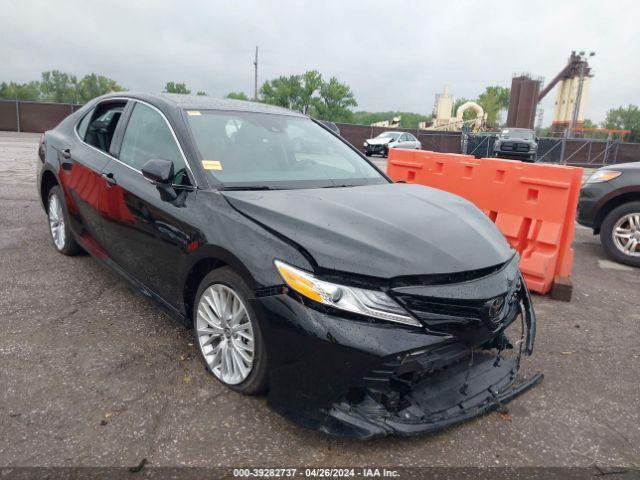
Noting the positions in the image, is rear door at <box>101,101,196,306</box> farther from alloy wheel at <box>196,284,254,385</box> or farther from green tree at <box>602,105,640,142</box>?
green tree at <box>602,105,640,142</box>

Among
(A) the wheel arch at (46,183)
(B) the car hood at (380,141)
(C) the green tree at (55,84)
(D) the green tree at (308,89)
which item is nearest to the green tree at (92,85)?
(C) the green tree at (55,84)

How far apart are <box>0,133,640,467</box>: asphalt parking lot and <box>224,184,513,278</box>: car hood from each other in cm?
86

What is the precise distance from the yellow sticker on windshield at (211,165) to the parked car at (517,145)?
23.5 m

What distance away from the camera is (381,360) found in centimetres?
209

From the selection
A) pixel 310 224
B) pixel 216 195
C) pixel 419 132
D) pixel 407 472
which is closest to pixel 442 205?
pixel 310 224

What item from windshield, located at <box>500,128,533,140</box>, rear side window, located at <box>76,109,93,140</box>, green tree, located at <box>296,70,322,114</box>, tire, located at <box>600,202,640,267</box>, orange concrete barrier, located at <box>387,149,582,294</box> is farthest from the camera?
green tree, located at <box>296,70,322,114</box>

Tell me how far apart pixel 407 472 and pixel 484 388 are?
2.02 ft

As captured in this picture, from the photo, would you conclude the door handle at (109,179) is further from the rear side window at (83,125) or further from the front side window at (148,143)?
the rear side window at (83,125)

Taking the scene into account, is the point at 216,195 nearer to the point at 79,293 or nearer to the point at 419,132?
the point at 79,293

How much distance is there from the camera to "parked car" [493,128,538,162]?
23953mm

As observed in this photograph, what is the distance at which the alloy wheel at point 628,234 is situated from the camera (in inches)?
225

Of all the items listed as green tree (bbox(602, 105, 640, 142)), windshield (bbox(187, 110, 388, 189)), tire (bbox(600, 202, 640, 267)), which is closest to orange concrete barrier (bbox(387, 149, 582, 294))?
tire (bbox(600, 202, 640, 267))

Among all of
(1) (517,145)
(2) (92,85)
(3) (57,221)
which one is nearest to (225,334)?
(3) (57,221)

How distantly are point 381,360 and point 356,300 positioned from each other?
10.7 inches
